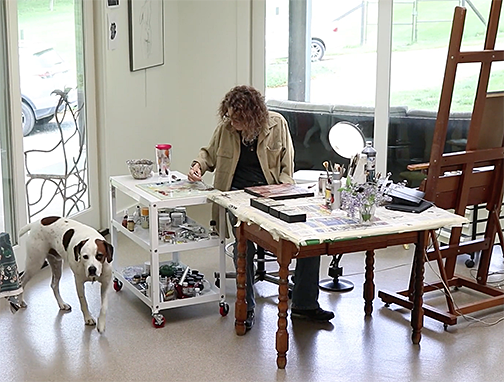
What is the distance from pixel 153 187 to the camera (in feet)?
13.0

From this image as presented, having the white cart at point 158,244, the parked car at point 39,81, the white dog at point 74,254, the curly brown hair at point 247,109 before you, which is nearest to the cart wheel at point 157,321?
the white cart at point 158,244

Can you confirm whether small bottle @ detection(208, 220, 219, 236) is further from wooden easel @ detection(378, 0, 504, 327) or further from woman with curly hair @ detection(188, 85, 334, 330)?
wooden easel @ detection(378, 0, 504, 327)

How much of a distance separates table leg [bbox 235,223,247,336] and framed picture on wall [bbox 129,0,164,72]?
236cm

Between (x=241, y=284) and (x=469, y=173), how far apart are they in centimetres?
126

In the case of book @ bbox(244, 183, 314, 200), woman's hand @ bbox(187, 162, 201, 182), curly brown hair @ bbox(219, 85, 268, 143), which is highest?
curly brown hair @ bbox(219, 85, 268, 143)

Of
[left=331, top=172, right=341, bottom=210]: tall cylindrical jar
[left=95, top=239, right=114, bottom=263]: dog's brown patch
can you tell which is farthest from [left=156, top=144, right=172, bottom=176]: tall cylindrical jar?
[left=331, top=172, right=341, bottom=210]: tall cylindrical jar

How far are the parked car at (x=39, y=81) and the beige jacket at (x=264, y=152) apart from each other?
115 centimetres

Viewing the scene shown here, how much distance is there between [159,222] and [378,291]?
1.24 metres

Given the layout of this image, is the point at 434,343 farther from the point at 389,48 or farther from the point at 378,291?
the point at 389,48

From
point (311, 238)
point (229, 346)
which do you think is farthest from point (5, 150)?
point (311, 238)

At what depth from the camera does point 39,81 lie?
462cm

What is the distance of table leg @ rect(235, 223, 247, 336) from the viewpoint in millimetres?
3643

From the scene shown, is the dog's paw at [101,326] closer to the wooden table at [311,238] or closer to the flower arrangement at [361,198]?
the wooden table at [311,238]

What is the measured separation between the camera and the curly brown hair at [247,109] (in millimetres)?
3869
